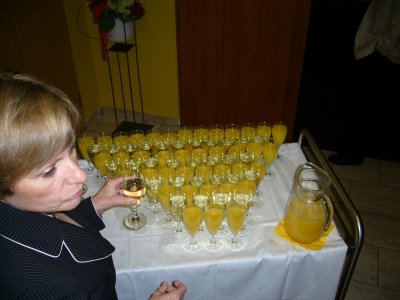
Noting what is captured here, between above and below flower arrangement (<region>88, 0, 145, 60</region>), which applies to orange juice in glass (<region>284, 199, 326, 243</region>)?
below

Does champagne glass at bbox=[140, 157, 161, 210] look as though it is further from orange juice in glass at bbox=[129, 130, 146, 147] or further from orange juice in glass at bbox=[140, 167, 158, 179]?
orange juice in glass at bbox=[129, 130, 146, 147]

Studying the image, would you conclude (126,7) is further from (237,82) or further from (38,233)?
Answer: (38,233)

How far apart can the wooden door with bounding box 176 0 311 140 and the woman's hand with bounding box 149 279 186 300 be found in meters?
2.36

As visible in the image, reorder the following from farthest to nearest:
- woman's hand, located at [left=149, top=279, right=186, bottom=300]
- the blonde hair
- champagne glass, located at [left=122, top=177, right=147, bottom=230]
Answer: champagne glass, located at [left=122, top=177, right=147, bottom=230] < woman's hand, located at [left=149, top=279, right=186, bottom=300] < the blonde hair

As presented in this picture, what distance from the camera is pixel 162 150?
5.31 feet

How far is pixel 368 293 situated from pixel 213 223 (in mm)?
1327

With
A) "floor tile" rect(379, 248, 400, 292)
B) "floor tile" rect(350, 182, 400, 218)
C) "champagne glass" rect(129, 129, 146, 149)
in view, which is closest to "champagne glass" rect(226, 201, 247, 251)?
"champagne glass" rect(129, 129, 146, 149)

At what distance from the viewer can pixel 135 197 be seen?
4.46 ft

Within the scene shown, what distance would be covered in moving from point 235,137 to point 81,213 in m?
0.82

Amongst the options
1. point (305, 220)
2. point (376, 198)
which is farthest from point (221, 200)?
point (376, 198)

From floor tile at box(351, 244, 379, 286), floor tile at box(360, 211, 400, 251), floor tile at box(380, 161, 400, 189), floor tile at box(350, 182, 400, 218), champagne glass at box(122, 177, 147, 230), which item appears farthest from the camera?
floor tile at box(380, 161, 400, 189)

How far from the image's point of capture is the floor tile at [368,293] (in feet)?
6.36

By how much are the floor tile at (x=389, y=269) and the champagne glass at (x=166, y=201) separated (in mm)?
1451

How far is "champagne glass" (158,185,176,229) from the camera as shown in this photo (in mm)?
1313
